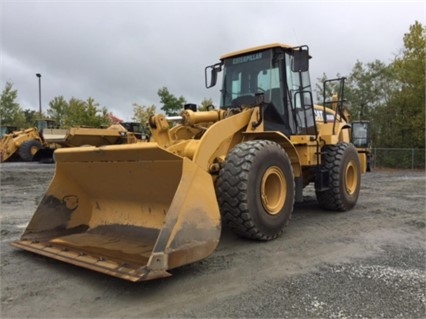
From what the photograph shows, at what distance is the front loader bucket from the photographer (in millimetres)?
3994

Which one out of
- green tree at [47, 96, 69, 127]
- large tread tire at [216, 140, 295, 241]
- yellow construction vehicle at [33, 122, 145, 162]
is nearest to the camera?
large tread tire at [216, 140, 295, 241]

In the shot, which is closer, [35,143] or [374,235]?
[374,235]

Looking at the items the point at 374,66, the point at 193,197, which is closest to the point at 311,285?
the point at 193,197

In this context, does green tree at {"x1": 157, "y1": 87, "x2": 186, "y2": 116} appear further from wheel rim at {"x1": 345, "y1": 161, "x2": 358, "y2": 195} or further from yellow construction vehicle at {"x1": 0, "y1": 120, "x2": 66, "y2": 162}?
wheel rim at {"x1": 345, "y1": 161, "x2": 358, "y2": 195}

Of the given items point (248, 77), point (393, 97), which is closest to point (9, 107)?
point (393, 97)

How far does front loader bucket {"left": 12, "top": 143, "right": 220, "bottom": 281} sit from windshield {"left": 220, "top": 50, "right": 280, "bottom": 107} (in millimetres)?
2482

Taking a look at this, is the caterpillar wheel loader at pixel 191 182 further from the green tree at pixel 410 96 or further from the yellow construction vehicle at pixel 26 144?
the green tree at pixel 410 96

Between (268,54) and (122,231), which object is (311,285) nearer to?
(122,231)

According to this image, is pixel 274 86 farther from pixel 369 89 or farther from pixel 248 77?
pixel 369 89

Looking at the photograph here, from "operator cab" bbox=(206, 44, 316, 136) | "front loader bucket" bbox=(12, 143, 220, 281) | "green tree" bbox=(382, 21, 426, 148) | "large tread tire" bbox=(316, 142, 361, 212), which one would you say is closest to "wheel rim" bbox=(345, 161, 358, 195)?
"large tread tire" bbox=(316, 142, 361, 212)

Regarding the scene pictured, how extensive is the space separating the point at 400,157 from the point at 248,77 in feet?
62.9

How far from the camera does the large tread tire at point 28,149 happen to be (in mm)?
22641

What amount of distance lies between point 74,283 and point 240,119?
2.88 meters

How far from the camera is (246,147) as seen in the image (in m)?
5.27
